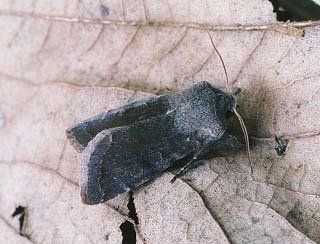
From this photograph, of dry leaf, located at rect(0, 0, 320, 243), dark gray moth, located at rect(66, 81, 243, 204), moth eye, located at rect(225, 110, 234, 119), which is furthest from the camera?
moth eye, located at rect(225, 110, 234, 119)

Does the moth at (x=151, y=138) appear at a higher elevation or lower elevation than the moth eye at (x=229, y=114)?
lower

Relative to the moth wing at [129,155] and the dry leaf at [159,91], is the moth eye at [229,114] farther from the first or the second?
the moth wing at [129,155]

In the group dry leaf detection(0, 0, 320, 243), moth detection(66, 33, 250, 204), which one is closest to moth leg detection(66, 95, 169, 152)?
moth detection(66, 33, 250, 204)

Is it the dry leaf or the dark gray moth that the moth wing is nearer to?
the dark gray moth

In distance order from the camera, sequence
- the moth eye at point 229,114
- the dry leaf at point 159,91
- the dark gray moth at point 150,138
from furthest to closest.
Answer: the moth eye at point 229,114
the dark gray moth at point 150,138
the dry leaf at point 159,91

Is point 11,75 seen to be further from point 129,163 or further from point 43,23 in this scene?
point 129,163

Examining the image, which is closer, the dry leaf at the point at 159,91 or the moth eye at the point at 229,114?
the dry leaf at the point at 159,91

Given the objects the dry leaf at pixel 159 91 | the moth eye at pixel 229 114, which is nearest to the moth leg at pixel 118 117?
the dry leaf at pixel 159 91

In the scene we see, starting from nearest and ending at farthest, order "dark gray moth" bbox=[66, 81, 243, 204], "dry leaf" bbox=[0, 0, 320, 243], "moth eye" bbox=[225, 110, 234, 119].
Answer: "dry leaf" bbox=[0, 0, 320, 243], "dark gray moth" bbox=[66, 81, 243, 204], "moth eye" bbox=[225, 110, 234, 119]

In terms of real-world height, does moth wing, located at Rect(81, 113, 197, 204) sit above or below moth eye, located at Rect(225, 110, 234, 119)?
below

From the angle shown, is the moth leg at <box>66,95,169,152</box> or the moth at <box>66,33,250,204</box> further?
the moth leg at <box>66,95,169,152</box>
